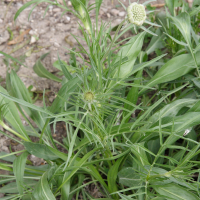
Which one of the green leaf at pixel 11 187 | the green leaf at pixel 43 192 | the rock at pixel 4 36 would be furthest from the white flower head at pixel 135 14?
the rock at pixel 4 36

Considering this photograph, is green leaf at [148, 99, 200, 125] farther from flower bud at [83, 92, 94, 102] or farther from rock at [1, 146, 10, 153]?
rock at [1, 146, 10, 153]

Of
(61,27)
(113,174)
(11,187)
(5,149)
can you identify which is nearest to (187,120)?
(113,174)

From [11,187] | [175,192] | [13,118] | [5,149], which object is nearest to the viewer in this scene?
[175,192]

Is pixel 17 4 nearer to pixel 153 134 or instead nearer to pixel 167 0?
pixel 167 0

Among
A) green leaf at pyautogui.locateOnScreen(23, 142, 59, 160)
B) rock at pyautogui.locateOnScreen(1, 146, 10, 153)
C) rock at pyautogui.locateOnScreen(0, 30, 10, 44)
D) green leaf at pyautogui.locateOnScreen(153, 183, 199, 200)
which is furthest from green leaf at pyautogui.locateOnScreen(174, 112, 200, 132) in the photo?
rock at pyautogui.locateOnScreen(0, 30, 10, 44)

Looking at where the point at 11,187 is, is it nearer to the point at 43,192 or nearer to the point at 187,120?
the point at 43,192

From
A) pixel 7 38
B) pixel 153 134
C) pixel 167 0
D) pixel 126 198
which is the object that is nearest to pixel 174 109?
pixel 153 134
